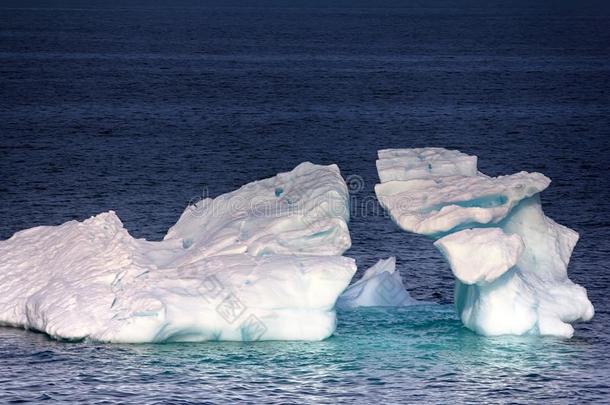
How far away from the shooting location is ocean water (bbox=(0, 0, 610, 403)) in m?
29.4

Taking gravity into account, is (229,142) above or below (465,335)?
above

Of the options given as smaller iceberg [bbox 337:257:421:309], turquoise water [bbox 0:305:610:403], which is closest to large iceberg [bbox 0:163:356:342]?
turquoise water [bbox 0:305:610:403]

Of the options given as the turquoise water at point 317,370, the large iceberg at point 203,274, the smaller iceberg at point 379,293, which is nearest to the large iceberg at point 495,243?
the turquoise water at point 317,370

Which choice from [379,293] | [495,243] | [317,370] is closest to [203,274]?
[317,370]

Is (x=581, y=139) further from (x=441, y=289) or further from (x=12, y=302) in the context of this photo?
(x=12, y=302)

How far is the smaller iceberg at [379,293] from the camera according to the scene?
114 ft

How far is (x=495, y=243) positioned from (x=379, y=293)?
588 centimetres

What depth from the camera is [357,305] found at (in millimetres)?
34500

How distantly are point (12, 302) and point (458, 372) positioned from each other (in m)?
11.4

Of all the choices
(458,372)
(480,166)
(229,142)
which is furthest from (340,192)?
(229,142)

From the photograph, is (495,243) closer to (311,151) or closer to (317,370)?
(317,370)

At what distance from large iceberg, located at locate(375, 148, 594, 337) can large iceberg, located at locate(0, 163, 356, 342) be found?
6.44 feet

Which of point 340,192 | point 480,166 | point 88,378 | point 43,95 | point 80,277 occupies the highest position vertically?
point 43,95

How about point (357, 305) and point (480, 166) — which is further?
point (480, 166)
